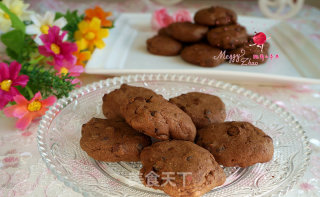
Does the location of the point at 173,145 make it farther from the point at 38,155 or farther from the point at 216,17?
the point at 216,17

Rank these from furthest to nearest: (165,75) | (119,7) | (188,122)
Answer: (119,7) → (165,75) → (188,122)

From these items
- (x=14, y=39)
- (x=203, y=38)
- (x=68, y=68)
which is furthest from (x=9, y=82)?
(x=203, y=38)

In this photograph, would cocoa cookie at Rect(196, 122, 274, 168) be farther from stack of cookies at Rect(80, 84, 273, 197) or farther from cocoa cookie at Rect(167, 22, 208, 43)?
cocoa cookie at Rect(167, 22, 208, 43)

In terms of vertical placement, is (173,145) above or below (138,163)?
above

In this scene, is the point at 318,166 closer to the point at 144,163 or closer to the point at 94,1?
the point at 144,163

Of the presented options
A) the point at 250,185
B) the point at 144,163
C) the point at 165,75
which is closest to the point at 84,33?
the point at 165,75

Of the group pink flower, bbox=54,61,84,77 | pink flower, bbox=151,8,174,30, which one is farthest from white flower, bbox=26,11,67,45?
pink flower, bbox=151,8,174,30
